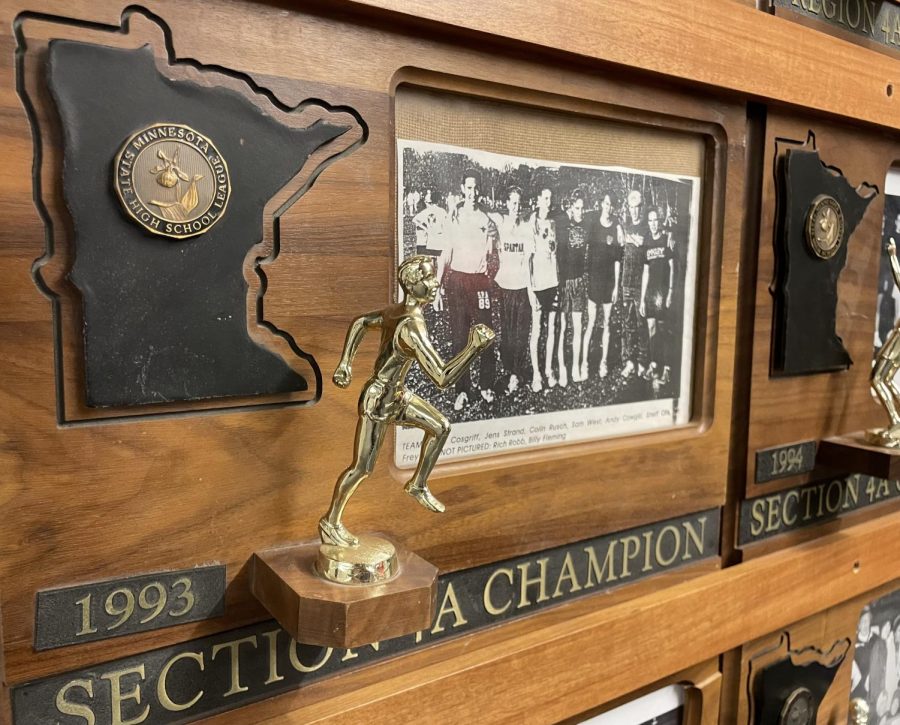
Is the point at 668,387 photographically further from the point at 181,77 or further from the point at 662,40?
the point at 181,77

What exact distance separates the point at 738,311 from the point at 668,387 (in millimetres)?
118

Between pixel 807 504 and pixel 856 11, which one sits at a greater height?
pixel 856 11

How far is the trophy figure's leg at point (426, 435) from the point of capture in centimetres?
50

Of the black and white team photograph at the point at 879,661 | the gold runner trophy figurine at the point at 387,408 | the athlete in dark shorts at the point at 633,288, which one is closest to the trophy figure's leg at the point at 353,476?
the gold runner trophy figurine at the point at 387,408

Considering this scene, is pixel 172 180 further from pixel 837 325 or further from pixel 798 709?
pixel 798 709

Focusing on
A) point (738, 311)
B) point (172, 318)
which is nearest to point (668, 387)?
point (738, 311)

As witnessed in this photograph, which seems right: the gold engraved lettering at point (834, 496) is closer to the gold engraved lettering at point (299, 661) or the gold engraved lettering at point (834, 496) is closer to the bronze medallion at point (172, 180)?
the gold engraved lettering at point (299, 661)

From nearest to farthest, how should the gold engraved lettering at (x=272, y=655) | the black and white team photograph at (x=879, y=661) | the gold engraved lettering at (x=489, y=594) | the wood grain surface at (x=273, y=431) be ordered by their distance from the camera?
the wood grain surface at (x=273, y=431)
the gold engraved lettering at (x=272, y=655)
the gold engraved lettering at (x=489, y=594)
the black and white team photograph at (x=879, y=661)

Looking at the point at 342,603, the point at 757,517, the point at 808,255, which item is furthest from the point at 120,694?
the point at 808,255

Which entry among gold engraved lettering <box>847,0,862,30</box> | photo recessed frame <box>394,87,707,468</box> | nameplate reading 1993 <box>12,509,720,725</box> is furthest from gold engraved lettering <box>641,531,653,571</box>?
gold engraved lettering <box>847,0,862,30</box>

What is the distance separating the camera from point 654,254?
750 millimetres

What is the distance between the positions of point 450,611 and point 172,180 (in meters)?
0.40

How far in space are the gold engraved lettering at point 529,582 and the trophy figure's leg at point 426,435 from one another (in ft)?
0.67

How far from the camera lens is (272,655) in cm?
56
